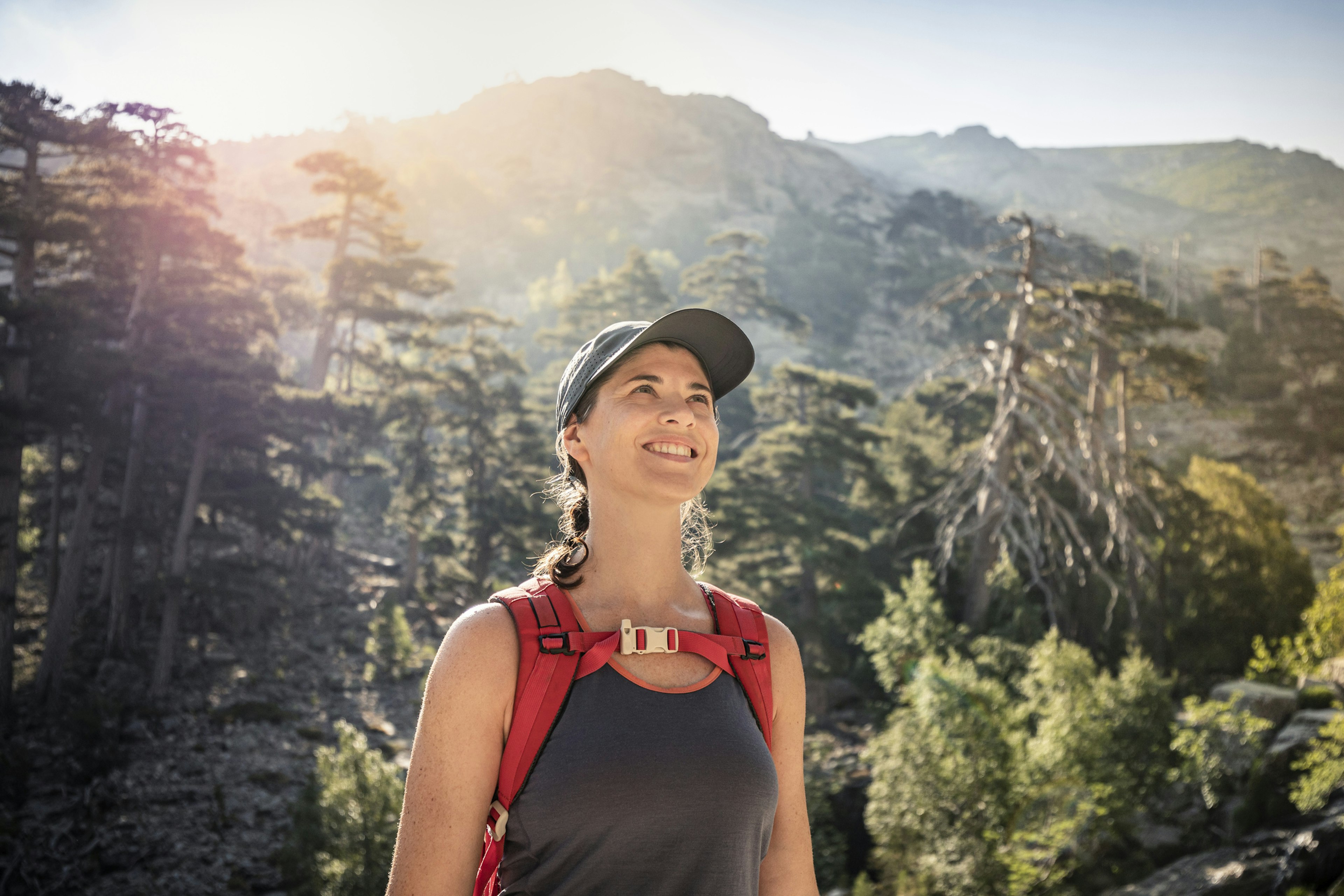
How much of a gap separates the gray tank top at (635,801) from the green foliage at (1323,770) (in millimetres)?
9534

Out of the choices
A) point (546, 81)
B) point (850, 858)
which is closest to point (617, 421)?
point (850, 858)

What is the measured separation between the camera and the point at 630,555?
5.24ft

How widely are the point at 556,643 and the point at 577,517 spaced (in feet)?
1.69

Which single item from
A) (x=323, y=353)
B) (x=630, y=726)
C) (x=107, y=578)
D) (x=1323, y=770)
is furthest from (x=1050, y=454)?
(x=323, y=353)

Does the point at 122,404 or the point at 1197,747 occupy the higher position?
the point at 122,404

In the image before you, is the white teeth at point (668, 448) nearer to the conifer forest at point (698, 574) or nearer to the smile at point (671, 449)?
the smile at point (671, 449)

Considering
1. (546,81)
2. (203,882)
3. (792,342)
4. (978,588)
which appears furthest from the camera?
(546,81)

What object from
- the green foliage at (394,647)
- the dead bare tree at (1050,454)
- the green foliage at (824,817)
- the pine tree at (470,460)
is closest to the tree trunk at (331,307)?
the pine tree at (470,460)

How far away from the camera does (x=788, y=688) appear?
164 centimetres

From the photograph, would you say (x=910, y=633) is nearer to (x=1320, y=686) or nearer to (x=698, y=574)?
(x=1320, y=686)

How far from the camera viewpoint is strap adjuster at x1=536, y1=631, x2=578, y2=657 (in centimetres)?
136

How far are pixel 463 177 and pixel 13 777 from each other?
6986cm

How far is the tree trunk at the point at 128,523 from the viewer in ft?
58.3

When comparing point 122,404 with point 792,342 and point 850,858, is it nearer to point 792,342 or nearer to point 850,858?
point 850,858
